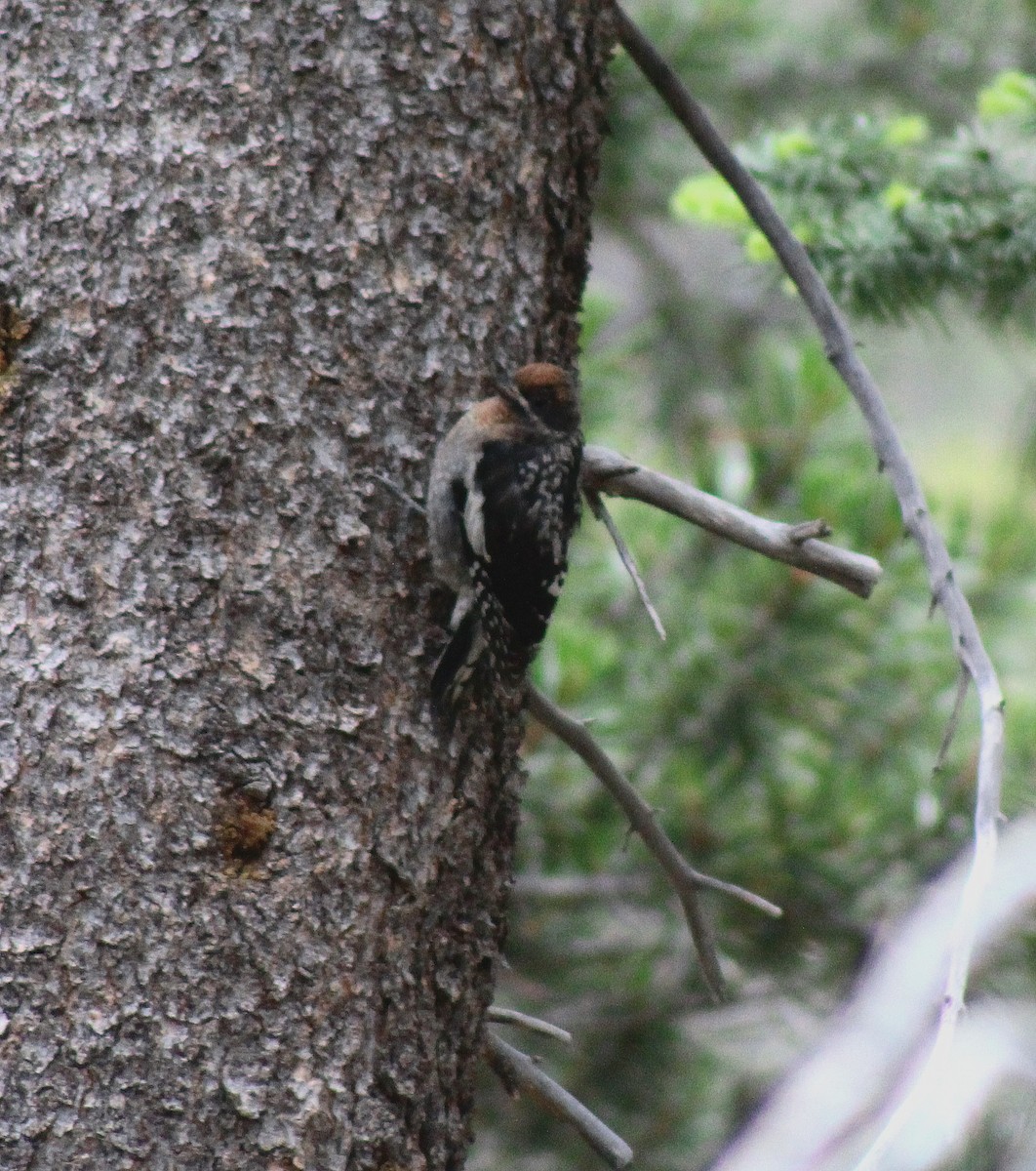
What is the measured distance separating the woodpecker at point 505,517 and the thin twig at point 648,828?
118mm

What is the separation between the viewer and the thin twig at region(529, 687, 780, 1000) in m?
2.58

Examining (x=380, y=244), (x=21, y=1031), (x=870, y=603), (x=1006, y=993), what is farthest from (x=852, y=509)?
(x=21, y=1031)

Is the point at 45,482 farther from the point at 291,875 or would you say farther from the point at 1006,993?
the point at 1006,993

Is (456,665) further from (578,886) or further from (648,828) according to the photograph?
(578,886)

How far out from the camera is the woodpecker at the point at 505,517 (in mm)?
2342

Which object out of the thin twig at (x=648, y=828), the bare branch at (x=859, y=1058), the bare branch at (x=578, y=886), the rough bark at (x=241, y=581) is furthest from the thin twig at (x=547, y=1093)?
the bare branch at (x=578, y=886)

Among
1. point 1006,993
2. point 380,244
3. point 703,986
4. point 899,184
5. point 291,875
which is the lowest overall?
point 703,986

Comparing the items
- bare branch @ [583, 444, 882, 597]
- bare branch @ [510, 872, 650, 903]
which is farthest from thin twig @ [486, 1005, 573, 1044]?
bare branch @ [510, 872, 650, 903]

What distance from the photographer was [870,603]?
466 cm

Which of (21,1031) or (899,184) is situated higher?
(899,184)

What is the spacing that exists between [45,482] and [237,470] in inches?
10.7

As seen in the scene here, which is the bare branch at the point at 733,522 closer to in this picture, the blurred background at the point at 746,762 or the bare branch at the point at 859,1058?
the bare branch at the point at 859,1058

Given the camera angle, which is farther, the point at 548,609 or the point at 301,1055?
the point at 548,609

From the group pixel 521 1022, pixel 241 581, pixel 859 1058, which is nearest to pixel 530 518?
pixel 241 581
